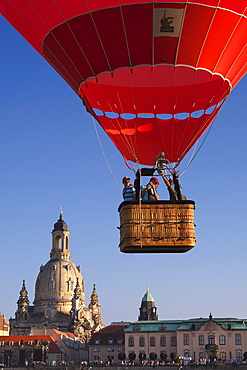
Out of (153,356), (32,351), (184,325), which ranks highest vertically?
(184,325)

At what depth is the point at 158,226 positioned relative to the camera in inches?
598

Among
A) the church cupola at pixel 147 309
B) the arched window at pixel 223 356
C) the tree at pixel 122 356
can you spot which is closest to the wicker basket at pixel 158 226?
the arched window at pixel 223 356


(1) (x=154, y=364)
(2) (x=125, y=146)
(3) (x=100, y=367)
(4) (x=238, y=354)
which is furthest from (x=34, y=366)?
(2) (x=125, y=146)

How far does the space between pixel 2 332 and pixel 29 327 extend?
11.1 ft

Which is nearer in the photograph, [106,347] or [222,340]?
[222,340]

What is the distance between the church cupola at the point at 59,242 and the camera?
9662 centimetres

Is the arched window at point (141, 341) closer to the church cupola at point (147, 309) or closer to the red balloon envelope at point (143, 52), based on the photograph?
the church cupola at point (147, 309)

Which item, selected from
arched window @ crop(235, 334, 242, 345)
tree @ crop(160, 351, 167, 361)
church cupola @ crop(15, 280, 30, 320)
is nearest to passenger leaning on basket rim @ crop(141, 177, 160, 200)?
tree @ crop(160, 351, 167, 361)

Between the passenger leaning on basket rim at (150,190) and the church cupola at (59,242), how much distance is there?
8176 centimetres

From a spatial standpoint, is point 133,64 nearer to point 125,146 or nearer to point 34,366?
point 125,146

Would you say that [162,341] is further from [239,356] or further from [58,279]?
[58,279]

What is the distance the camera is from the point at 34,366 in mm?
67562

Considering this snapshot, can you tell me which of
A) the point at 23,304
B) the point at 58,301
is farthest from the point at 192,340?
the point at 23,304

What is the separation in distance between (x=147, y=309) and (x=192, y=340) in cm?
2951
